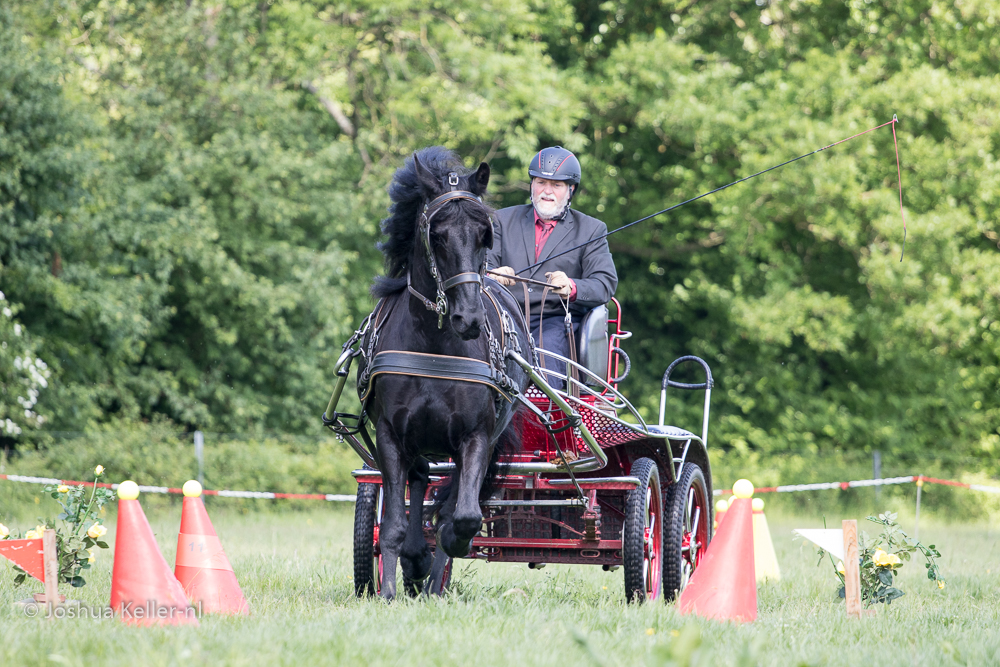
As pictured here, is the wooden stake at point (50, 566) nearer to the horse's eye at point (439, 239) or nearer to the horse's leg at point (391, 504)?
the horse's leg at point (391, 504)

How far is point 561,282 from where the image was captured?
18.3ft

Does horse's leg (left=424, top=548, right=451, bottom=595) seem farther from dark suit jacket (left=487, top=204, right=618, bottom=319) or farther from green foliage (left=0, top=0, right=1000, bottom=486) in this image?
green foliage (left=0, top=0, right=1000, bottom=486)

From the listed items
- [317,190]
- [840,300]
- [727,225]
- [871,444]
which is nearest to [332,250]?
[317,190]

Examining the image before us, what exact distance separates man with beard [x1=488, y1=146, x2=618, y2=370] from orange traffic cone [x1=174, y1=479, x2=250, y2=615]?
1995 millimetres

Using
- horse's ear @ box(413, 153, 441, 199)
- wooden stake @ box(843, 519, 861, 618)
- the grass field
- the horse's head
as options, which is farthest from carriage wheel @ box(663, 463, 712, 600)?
horse's ear @ box(413, 153, 441, 199)

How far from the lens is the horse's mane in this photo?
492 centimetres

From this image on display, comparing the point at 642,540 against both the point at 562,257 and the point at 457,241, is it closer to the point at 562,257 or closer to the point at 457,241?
the point at 562,257

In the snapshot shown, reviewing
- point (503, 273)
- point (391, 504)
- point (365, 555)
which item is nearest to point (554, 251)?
point (503, 273)

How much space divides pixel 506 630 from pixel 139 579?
1495 millimetres

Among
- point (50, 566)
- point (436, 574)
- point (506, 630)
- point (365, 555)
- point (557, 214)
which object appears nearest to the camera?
point (506, 630)

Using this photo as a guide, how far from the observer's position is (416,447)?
16.1ft

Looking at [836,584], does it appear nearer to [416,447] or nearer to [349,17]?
[416,447]

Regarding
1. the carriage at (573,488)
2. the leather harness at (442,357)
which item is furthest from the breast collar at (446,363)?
the carriage at (573,488)

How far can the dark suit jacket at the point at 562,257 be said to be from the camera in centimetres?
584
